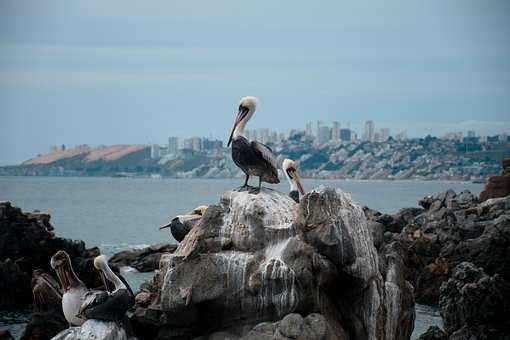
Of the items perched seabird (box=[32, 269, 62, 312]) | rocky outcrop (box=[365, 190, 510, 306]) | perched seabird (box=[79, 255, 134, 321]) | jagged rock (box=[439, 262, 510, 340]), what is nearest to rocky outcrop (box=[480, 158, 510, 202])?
rocky outcrop (box=[365, 190, 510, 306])

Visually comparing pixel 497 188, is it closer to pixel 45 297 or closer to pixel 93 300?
pixel 45 297

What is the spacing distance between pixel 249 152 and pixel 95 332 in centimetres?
383

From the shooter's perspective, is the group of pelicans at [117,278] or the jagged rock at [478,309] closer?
the group of pelicans at [117,278]

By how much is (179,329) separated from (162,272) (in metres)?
1.34

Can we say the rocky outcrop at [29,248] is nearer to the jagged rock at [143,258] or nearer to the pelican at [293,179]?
the jagged rock at [143,258]

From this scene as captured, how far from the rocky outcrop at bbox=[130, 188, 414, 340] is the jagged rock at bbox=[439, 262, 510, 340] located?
3.86 m

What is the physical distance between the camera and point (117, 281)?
17625mm

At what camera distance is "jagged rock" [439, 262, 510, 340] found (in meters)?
20.1

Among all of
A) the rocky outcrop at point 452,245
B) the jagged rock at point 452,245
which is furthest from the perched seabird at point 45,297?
the jagged rock at point 452,245

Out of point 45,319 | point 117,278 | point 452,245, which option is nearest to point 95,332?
point 117,278

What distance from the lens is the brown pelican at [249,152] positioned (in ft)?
56.6

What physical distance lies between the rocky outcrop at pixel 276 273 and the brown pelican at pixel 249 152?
0.55m

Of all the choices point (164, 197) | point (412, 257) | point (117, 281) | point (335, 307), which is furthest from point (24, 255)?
point (164, 197)

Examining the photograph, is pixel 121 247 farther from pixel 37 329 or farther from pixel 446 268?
pixel 37 329
